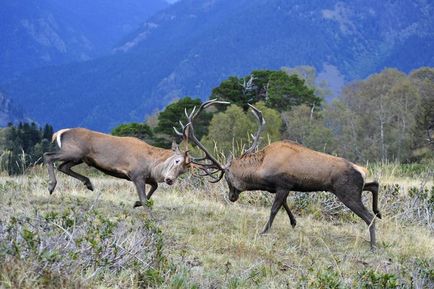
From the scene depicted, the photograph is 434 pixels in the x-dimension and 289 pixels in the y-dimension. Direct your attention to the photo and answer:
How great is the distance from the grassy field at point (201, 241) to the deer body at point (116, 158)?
1.64ft

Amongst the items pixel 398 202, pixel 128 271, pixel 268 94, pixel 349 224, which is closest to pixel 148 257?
pixel 128 271

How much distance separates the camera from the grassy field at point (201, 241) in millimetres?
5645

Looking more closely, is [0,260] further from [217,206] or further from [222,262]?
[217,206]

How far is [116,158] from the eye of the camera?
31.7 ft

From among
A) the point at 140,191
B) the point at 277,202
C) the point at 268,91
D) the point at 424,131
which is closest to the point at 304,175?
the point at 277,202

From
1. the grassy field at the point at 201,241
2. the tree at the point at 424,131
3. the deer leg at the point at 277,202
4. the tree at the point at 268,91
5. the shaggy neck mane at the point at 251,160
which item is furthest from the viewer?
the tree at the point at 268,91

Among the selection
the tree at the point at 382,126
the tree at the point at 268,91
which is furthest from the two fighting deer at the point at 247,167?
the tree at the point at 268,91

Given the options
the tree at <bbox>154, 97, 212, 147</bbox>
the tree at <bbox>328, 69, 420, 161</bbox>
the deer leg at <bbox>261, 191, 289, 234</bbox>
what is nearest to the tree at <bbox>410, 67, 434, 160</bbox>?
the tree at <bbox>328, 69, 420, 161</bbox>

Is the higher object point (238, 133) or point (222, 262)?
point (238, 133)

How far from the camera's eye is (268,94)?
56688mm

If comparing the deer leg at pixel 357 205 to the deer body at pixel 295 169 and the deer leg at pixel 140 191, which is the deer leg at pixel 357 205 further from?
the deer leg at pixel 140 191

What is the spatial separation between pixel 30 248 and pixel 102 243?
3.17 feet

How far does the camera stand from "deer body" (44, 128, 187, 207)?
965 centimetres

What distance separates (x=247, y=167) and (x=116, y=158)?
192cm
